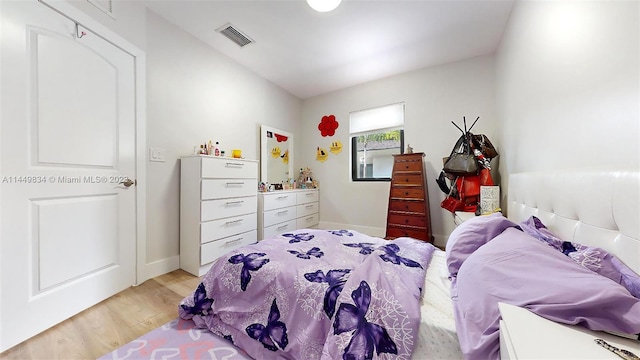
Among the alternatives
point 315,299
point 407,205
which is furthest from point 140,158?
point 407,205

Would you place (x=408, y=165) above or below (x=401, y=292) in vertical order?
above

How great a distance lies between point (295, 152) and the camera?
4.04m

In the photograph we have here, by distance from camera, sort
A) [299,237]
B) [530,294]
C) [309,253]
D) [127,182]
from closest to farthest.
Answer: [530,294] → [309,253] → [299,237] → [127,182]

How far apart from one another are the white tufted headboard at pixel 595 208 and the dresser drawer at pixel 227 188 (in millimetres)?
2499

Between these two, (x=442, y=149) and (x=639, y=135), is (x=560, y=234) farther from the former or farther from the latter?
(x=442, y=149)

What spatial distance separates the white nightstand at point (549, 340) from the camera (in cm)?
44

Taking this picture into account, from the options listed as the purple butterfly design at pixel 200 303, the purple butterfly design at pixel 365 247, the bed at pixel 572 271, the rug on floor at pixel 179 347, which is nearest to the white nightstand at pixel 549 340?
the bed at pixel 572 271

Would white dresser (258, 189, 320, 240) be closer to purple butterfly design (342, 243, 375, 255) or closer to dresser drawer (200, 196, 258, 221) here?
dresser drawer (200, 196, 258, 221)

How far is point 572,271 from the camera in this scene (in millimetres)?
604

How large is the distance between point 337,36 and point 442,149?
1979 millimetres

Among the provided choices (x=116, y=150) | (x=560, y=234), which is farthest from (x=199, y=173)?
(x=560, y=234)

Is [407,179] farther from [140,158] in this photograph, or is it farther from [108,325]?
[108,325]

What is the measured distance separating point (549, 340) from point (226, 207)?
2.42m

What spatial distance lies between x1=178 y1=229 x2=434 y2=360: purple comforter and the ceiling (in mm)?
2082
